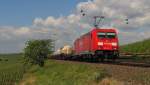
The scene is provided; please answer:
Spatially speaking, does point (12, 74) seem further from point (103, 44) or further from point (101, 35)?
point (103, 44)

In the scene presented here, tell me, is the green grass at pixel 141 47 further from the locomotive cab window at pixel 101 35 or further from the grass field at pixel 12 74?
the locomotive cab window at pixel 101 35

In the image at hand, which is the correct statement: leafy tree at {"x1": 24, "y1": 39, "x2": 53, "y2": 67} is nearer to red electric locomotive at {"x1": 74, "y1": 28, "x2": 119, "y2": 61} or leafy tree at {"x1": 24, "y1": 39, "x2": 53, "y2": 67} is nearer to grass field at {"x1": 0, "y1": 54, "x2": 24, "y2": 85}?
grass field at {"x1": 0, "y1": 54, "x2": 24, "y2": 85}

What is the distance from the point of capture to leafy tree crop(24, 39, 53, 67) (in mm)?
60869

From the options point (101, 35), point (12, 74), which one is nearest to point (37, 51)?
point (12, 74)

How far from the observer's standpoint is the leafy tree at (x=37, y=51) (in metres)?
60.9

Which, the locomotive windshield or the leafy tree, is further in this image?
the leafy tree

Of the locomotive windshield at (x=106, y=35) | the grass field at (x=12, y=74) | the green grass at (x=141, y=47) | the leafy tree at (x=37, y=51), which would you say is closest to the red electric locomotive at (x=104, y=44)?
the locomotive windshield at (x=106, y=35)

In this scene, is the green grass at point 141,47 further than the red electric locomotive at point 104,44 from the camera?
Yes

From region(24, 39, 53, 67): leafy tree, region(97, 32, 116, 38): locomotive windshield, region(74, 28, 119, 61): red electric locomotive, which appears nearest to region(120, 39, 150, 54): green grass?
region(24, 39, 53, 67): leafy tree

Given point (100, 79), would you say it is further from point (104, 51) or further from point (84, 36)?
point (84, 36)

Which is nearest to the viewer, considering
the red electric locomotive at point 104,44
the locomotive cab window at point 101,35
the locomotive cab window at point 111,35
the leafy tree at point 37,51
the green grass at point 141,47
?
the red electric locomotive at point 104,44

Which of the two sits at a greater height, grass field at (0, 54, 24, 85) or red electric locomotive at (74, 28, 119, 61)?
red electric locomotive at (74, 28, 119, 61)

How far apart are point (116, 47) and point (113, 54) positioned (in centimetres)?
92

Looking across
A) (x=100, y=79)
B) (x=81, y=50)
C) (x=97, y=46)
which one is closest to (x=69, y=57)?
(x=81, y=50)
